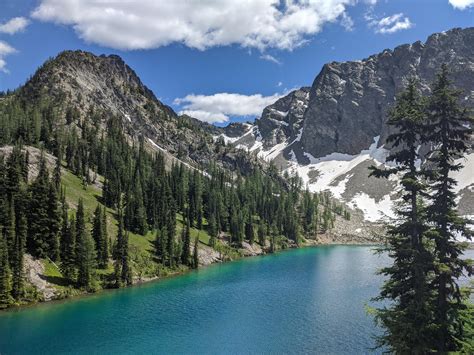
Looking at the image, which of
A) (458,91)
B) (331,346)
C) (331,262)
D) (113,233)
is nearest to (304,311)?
(331,346)

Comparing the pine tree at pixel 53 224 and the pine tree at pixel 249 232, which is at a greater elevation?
the pine tree at pixel 53 224

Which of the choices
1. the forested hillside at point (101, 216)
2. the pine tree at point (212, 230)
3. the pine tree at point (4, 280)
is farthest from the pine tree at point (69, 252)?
the pine tree at point (212, 230)

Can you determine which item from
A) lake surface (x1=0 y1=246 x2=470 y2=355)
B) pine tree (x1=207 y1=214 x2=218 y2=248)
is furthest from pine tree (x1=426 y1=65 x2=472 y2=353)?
pine tree (x1=207 y1=214 x2=218 y2=248)

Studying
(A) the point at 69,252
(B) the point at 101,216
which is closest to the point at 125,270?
(A) the point at 69,252

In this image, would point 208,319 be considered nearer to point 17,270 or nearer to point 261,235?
point 17,270

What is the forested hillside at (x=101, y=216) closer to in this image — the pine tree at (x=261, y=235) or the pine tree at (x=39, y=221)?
the pine tree at (x=39, y=221)

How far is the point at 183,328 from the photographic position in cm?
6084

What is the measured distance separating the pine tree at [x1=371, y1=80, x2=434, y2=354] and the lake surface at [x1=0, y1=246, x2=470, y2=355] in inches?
639

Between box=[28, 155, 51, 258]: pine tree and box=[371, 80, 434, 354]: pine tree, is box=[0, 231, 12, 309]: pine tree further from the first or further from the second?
box=[371, 80, 434, 354]: pine tree

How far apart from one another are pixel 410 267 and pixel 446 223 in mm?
4040

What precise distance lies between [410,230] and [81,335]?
48.0 metres

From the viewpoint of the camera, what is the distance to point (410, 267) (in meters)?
28.0

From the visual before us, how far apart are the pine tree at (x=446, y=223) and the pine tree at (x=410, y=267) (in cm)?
75

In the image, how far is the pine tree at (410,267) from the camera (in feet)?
87.0
